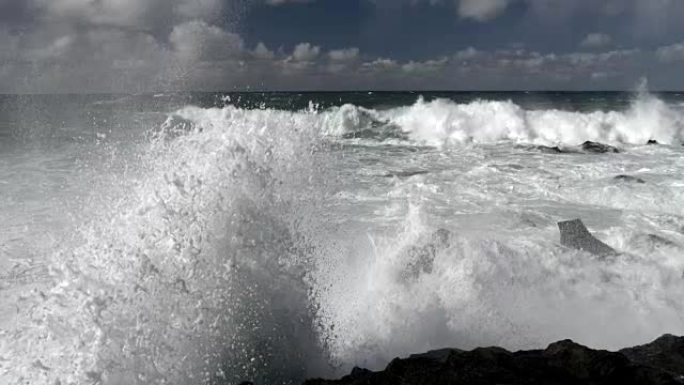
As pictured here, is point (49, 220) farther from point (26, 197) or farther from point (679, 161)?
point (679, 161)

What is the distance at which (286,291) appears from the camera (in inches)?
210

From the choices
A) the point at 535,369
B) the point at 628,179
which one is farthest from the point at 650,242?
the point at 628,179

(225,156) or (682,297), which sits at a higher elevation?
(225,156)

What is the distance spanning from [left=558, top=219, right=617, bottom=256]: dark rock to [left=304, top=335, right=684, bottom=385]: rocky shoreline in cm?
512

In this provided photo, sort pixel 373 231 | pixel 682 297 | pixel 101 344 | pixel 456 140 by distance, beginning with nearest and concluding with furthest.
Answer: pixel 101 344 → pixel 682 297 → pixel 373 231 → pixel 456 140

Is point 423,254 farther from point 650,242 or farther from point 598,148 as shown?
point 598,148

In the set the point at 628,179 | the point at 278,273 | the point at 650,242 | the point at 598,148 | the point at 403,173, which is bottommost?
the point at 403,173

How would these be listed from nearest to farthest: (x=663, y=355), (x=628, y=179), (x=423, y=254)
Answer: (x=663, y=355), (x=423, y=254), (x=628, y=179)

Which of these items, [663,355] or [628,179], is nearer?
[663,355]

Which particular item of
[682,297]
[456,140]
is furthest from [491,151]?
[682,297]

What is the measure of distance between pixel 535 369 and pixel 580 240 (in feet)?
19.8

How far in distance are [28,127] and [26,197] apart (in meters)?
25.5

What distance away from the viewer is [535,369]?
397cm

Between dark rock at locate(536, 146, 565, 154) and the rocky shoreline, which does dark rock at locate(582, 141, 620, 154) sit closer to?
dark rock at locate(536, 146, 565, 154)
